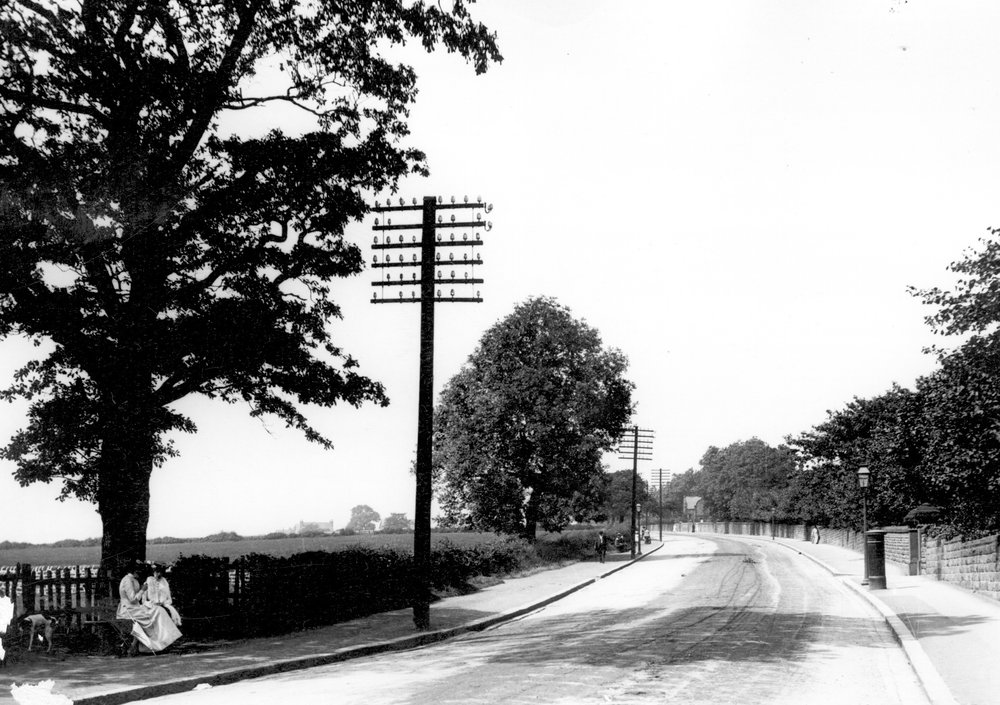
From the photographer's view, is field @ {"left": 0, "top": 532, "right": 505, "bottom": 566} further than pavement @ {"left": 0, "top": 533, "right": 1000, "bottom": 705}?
Yes

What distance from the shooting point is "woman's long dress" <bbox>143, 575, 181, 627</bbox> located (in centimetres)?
1259

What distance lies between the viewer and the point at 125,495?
15305mm

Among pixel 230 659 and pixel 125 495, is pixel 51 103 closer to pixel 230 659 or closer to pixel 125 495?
pixel 125 495

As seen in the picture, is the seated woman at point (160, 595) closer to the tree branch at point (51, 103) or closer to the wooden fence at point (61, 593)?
the wooden fence at point (61, 593)

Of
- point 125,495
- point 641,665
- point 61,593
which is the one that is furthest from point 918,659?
point 125,495

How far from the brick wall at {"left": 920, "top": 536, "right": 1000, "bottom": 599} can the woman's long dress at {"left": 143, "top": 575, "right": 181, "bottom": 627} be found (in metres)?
15.7

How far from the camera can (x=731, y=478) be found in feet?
454

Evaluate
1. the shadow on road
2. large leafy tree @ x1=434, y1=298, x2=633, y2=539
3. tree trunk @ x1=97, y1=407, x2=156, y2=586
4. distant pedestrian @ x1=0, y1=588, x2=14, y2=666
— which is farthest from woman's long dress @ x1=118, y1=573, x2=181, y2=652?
large leafy tree @ x1=434, y1=298, x2=633, y2=539

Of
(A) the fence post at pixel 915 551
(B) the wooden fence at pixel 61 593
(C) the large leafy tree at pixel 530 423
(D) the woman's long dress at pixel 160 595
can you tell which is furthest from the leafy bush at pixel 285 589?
(C) the large leafy tree at pixel 530 423

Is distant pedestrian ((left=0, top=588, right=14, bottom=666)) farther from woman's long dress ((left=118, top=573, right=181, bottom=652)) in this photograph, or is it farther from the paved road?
the paved road

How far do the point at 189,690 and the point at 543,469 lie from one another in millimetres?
34762

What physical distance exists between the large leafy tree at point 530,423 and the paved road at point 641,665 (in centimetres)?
2338

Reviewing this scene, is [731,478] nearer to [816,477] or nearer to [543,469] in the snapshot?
[816,477]

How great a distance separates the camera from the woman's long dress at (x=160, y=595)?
12.6m
